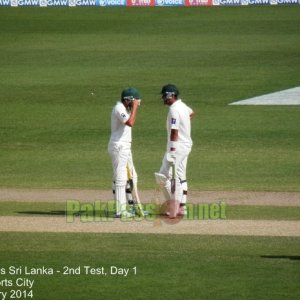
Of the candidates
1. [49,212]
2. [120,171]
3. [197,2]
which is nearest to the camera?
[120,171]

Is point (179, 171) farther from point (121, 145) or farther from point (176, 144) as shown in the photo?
point (121, 145)

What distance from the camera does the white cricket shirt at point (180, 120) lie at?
17141 mm

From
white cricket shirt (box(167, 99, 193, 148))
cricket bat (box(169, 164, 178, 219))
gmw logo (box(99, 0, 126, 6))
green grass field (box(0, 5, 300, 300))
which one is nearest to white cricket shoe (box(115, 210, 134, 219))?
cricket bat (box(169, 164, 178, 219))

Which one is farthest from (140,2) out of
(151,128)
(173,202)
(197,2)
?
(173,202)

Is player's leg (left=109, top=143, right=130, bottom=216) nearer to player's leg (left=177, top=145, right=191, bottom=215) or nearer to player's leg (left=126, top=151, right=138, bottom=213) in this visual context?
player's leg (left=126, top=151, right=138, bottom=213)

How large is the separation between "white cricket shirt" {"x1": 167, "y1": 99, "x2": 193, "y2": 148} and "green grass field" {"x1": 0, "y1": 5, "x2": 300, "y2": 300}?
1.41 meters

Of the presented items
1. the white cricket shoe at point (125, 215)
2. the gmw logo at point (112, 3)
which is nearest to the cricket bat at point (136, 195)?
the white cricket shoe at point (125, 215)

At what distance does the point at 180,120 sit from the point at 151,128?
970 cm

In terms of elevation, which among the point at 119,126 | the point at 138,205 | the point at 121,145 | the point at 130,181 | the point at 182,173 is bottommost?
the point at 138,205

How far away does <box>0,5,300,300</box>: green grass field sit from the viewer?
14.0 m

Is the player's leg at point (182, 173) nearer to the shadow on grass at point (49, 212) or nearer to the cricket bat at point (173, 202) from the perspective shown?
the cricket bat at point (173, 202)

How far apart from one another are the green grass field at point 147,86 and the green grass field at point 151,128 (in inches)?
1.8

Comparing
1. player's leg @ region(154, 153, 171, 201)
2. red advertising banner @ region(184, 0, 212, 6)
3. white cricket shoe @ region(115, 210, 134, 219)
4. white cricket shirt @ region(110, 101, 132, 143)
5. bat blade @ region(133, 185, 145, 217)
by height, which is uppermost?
red advertising banner @ region(184, 0, 212, 6)

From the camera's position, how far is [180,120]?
56.5 ft
